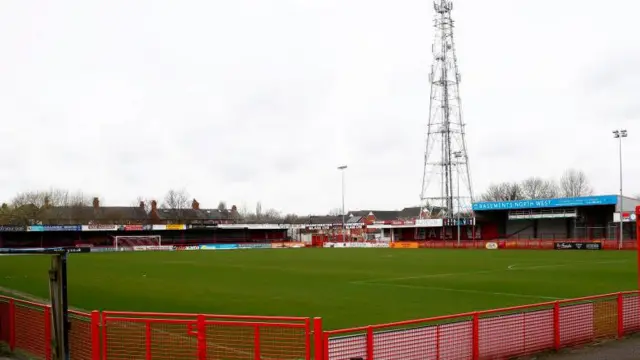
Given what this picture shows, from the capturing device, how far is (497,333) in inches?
477

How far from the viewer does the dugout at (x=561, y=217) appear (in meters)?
75.1

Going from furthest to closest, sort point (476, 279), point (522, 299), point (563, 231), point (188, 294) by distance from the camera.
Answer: point (563, 231) → point (476, 279) → point (188, 294) → point (522, 299)

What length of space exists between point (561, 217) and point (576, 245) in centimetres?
1648

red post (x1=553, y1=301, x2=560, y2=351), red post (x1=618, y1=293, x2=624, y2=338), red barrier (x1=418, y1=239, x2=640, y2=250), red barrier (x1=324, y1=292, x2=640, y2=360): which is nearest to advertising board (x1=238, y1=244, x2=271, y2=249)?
red barrier (x1=418, y1=239, x2=640, y2=250)

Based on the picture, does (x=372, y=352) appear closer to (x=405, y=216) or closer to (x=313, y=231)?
(x=313, y=231)

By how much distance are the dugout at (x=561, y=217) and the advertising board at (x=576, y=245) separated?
6850mm

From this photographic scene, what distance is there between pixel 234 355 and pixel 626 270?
33.7 metres

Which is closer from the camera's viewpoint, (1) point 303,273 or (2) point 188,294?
(2) point 188,294

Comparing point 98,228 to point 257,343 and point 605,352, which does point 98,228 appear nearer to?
point 257,343

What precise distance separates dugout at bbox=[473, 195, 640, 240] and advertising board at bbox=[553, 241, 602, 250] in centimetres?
685

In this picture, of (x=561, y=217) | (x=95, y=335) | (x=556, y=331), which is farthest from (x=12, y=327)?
(x=561, y=217)

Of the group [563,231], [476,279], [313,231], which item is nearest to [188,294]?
[476,279]

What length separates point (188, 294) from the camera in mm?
27641

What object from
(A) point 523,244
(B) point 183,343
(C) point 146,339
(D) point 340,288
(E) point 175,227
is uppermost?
(C) point 146,339
